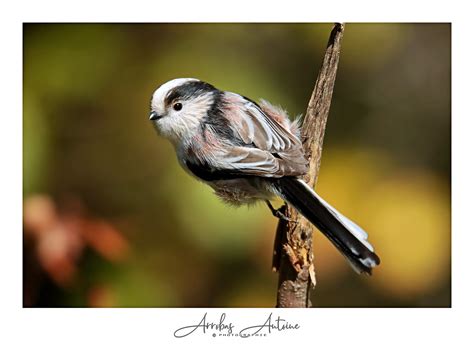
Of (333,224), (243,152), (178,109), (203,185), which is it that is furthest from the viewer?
(203,185)

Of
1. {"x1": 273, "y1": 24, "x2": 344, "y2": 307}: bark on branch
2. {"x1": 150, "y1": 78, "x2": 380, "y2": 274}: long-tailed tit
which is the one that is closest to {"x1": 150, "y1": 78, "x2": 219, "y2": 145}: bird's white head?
{"x1": 150, "y1": 78, "x2": 380, "y2": 274}: long-tailed tit

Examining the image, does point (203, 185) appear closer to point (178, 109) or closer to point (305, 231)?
point (178, 109)

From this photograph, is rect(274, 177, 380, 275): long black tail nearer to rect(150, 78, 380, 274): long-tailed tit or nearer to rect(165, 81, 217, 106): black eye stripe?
rect(150, 78, 380, 274): long-tailed tit

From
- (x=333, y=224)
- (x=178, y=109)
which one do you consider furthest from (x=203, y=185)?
(x=333, y=224)

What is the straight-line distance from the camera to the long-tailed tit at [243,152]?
1785mm

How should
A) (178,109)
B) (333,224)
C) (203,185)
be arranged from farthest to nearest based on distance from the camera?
(203,185) → (178,109) → (333,224)

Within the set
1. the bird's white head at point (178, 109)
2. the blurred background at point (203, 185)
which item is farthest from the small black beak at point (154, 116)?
the blurred background at point (203, 185)

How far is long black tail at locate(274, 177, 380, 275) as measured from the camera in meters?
1.76

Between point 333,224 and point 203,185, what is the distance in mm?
730

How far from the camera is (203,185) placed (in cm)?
236

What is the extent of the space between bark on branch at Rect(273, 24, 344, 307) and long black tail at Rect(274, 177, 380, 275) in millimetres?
73
